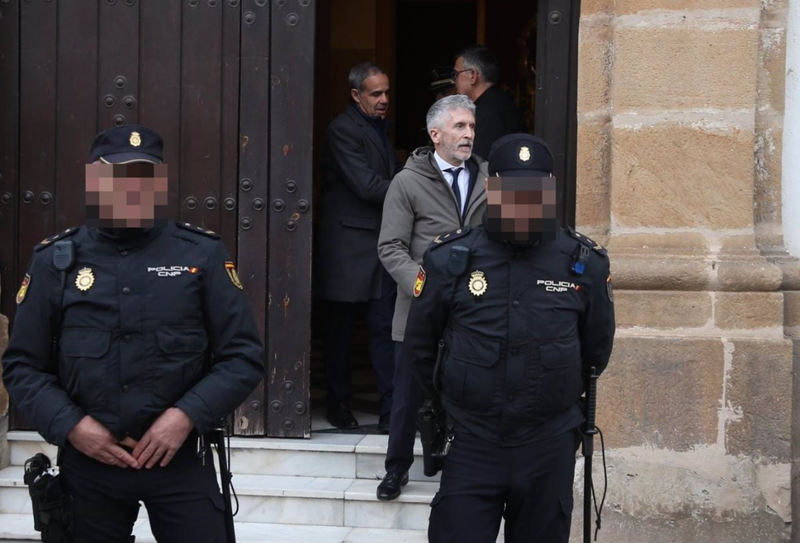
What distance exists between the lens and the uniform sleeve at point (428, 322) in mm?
3643

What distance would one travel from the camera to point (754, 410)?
4.93 meters

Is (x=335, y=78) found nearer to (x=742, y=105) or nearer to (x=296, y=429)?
(x=296, y=429)

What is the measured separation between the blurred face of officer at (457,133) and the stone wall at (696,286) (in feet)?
2.06

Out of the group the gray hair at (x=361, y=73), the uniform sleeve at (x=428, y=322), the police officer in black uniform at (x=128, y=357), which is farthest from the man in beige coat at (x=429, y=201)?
the police officer in black uniform at (x=128, y=357)

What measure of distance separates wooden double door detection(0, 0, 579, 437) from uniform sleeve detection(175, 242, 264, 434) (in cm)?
222

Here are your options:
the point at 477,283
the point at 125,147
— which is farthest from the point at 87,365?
the point at 477,283

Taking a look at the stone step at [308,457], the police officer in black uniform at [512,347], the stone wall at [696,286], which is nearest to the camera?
the police officer in black uniform at [512,347]

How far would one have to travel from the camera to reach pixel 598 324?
12.2ft

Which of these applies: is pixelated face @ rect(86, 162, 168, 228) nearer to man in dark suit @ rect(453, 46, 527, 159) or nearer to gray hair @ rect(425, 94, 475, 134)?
gray hair @ rect(425, 94, 475, 134)

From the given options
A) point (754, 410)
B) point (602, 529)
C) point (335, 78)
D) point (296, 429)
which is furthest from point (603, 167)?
point (335, 78)

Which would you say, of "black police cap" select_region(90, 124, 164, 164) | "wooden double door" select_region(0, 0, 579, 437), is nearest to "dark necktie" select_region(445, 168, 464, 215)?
"wooden double door" select_region(0, 0, 579, 437)

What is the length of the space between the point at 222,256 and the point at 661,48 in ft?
7.81

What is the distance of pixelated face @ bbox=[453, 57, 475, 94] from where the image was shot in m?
5.93

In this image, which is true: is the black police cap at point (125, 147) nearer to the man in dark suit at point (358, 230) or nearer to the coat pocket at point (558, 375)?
the coat pocket at point (558, 375)
